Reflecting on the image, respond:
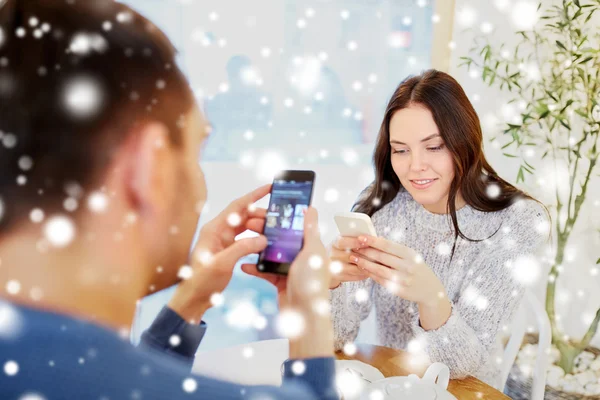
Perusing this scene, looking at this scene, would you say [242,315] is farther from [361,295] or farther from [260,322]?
[361,295]

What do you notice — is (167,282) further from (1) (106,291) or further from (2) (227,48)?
(2) (227,48)

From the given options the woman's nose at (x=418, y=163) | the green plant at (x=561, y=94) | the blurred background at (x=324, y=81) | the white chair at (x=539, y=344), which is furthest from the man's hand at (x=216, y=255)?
the blurred background at (x=324, y=81)

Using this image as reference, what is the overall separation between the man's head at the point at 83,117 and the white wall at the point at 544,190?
2077 mm

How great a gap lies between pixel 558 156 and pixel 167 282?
2184 millimetres

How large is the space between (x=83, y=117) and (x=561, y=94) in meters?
1.87

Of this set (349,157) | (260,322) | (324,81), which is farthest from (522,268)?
(260,322)

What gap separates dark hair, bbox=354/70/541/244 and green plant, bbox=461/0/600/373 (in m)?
0.54

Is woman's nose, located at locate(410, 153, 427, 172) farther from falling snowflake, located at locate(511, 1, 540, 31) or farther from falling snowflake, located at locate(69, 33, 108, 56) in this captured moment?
falling snowflake, located at locate(511, 1, 540, 31)

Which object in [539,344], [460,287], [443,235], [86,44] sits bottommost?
[539,344]

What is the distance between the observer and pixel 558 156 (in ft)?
7.48

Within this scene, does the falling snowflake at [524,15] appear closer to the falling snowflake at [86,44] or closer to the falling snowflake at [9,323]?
the falling snowflake at [86,44]

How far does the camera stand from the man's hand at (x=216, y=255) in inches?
30.6

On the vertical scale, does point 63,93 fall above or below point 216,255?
above

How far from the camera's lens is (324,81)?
2.52 meters
